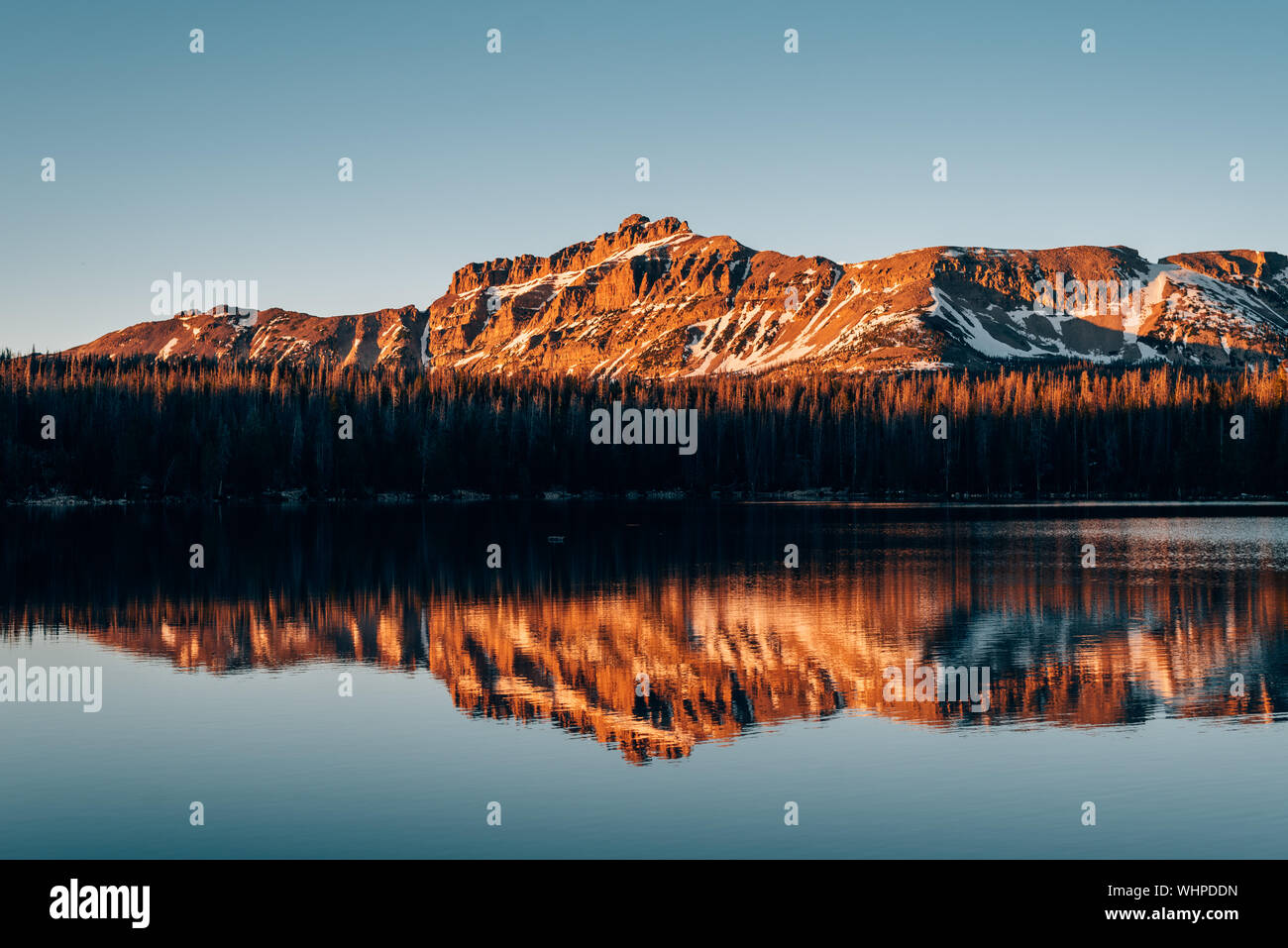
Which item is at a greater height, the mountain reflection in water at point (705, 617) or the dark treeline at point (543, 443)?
the dark treeline at point (543, 443)

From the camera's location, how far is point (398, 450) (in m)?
171

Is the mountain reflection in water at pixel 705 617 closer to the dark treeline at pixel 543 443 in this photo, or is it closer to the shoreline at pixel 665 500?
the shoreline at pixel 665 500

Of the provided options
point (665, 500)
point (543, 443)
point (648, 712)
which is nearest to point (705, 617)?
point (648, 712)

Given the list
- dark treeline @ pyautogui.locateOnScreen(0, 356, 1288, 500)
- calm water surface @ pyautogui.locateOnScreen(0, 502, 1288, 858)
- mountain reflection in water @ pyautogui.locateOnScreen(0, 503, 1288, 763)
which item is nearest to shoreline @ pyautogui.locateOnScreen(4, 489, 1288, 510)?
dark treeline @ pyautogui.locateOnScreen(0, 356, 1288, 500)

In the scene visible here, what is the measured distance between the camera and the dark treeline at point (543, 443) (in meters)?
158

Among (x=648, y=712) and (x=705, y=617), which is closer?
(x=648, y=712)

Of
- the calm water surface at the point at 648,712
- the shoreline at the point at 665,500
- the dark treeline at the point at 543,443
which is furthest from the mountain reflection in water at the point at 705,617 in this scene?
the dark treeline at the point at 543,443

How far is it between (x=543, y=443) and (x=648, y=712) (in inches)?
5905

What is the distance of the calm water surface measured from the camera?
19297mm

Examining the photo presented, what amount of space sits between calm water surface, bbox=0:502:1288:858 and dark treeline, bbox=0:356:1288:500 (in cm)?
10228

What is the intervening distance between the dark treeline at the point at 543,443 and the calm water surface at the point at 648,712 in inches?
4027

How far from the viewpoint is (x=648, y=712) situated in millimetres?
27938

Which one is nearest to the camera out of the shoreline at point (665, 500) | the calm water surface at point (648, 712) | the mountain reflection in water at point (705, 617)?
the calm water surface at point (648, 712)

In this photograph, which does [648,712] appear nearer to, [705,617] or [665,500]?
[705,617]
